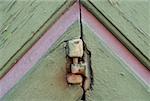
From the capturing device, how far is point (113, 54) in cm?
49

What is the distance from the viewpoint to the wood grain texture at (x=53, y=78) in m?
0.48

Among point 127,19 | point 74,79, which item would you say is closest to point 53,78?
point 74,79

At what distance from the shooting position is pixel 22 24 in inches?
19.2

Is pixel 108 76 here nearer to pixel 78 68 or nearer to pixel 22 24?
pixel 78 68

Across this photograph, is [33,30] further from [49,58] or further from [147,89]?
[147,89]

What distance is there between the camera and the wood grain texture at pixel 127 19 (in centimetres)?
48

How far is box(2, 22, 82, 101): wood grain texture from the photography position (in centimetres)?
48

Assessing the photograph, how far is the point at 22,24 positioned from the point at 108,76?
0.52 feet

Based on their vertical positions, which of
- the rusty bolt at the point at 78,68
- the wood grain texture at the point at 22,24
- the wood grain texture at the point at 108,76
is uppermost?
the wood grain texture at the point at 22,24

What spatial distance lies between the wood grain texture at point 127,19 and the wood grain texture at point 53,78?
45 mm

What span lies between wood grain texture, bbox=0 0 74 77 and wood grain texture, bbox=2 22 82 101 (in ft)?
0.11

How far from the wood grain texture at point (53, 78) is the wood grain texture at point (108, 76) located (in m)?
0.02

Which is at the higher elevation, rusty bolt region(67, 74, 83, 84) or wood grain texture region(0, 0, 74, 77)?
wood grain texture region(0, 0, 74, 77)

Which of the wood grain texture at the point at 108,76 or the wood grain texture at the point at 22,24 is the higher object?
the wood grain texture at the point at 22,24
